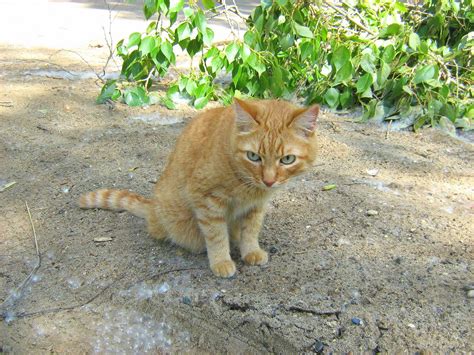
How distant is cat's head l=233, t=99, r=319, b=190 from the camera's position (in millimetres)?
2406

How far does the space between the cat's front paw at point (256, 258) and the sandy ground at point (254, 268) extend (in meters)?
0.04

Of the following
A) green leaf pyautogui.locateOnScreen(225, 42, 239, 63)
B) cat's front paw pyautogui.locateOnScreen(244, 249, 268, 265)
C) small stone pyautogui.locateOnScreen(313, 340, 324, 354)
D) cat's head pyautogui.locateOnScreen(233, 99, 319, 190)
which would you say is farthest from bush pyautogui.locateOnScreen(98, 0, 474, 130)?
small stone pyautogui.locateOnScreen(313, 340, 324, 354)

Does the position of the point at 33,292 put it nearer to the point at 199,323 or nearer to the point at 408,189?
the point at 199,323

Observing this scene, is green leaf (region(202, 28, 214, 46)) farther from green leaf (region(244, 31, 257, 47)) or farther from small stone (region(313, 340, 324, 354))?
small stone (region(313, 340, 324, 354))

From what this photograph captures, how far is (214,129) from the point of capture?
108 inches

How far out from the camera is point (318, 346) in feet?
7.25

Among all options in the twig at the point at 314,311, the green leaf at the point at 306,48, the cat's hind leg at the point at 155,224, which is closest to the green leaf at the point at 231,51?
the green leaf at the point at 306,48

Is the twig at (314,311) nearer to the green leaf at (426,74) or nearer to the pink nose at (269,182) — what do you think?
the pink nose at (269,182)

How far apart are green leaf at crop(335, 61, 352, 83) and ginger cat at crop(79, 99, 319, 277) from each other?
1.88 m

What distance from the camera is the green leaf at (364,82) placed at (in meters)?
4.48

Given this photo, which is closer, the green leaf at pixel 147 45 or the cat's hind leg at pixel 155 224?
the cat's hind leg at pixel 155 224

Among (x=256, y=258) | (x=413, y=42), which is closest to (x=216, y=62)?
(x=413, y=42)

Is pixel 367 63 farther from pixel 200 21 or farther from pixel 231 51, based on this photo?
pixel 200 21

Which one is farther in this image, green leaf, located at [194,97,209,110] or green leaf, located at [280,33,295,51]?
green leaf, located at [194,97,209,110]
